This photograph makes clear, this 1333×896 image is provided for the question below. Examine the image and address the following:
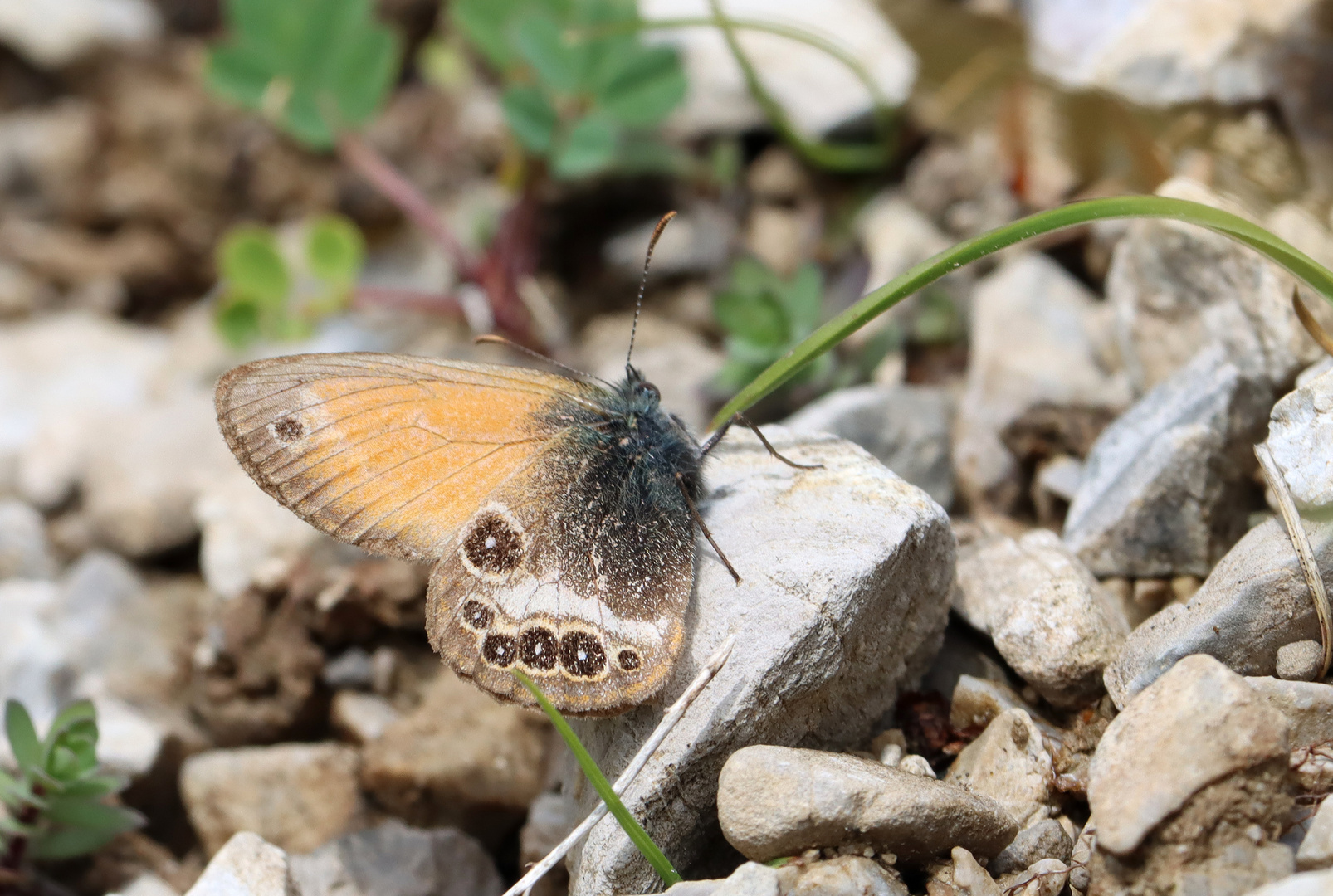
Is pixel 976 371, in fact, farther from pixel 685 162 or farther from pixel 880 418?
pixel 685 162

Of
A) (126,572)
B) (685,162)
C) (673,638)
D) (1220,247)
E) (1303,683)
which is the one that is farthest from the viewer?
(685,162)

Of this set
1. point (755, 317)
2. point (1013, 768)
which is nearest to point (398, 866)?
point (1013, 768)

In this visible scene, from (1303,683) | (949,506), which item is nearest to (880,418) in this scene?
(949,506)

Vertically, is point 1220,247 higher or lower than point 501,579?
lower

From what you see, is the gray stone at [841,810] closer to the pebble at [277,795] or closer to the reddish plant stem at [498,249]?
the pebble at [277,795]

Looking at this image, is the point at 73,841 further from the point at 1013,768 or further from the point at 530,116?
the point at 530,116

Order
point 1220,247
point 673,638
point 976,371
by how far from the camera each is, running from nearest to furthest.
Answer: point 673,638 < point 1220,247 < point 976,371

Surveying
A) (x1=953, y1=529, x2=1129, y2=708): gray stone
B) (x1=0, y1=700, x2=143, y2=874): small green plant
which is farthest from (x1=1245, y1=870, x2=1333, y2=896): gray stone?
(x1=0, y1=700, x2=143, y2=874): small green plant
